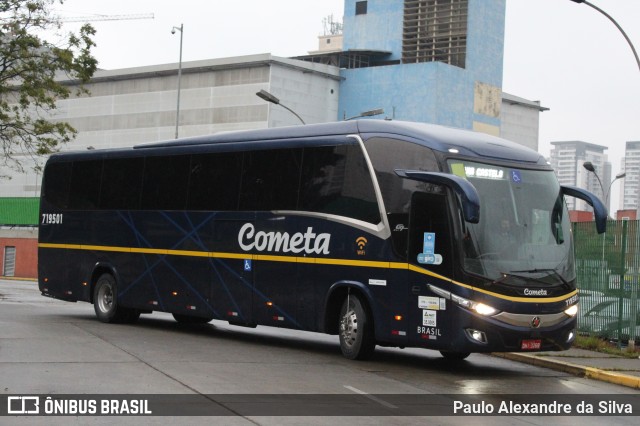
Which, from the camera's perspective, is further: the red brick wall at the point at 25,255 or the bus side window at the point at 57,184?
the red brick wall at the point at 25,255

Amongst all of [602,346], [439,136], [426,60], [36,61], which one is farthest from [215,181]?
[426,60]

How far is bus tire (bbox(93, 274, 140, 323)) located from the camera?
2141cm

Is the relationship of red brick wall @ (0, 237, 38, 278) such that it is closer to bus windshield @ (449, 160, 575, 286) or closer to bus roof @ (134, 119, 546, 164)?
bus roof @ (134, 119, 546, 164)

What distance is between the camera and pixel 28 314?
920 inches

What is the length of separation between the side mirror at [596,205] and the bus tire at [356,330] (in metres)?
3.79

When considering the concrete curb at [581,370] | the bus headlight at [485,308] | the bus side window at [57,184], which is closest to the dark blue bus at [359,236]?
the bus headlight at [485,308]

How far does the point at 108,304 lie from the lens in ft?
71.0

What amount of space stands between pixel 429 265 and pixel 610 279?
625 centimetres

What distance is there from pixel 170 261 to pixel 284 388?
8284mm

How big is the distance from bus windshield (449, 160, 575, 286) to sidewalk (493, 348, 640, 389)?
5.51 feet

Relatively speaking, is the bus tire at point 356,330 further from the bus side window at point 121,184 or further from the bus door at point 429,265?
the bus side window at point 121,184

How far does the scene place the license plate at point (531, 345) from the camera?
46.7 ft

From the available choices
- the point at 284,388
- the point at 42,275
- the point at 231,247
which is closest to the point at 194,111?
the point at 42,275

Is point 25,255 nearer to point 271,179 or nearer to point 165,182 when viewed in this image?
point 165,182
